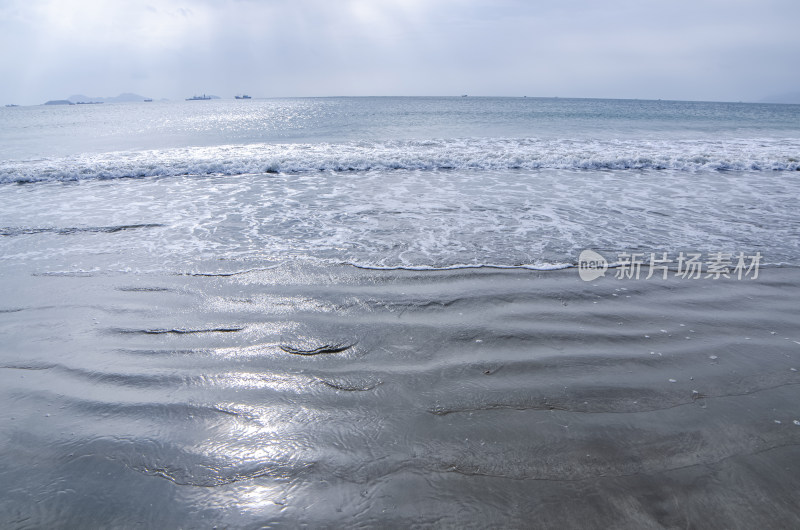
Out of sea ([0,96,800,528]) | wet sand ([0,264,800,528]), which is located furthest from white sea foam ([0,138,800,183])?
wet sand ([0,264,800,528])

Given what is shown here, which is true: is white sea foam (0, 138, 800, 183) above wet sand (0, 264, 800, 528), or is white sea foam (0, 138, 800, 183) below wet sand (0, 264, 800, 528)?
above

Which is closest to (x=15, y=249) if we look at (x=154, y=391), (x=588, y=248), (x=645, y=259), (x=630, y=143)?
(x=154, y=391)

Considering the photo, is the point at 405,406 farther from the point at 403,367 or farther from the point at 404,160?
the point at 404,160

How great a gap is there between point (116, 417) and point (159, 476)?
2.75ft

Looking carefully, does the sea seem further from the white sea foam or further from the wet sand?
the white sea foam

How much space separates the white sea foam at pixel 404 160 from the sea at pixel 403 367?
18.3ft

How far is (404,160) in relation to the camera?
15422 mm

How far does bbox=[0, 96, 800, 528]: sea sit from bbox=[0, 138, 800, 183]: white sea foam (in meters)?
5.57

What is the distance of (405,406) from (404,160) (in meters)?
12.9

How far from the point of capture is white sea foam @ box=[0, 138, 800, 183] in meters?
14.4

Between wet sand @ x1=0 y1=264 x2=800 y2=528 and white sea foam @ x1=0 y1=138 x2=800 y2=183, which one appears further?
white sea foam @ x1=0 y1=138 x2=800 y2=183

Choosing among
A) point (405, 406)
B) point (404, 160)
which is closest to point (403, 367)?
point (405, 406)

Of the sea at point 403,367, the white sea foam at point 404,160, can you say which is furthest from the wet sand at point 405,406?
the white sea foam at point 404,160

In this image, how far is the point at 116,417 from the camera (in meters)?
3.37
